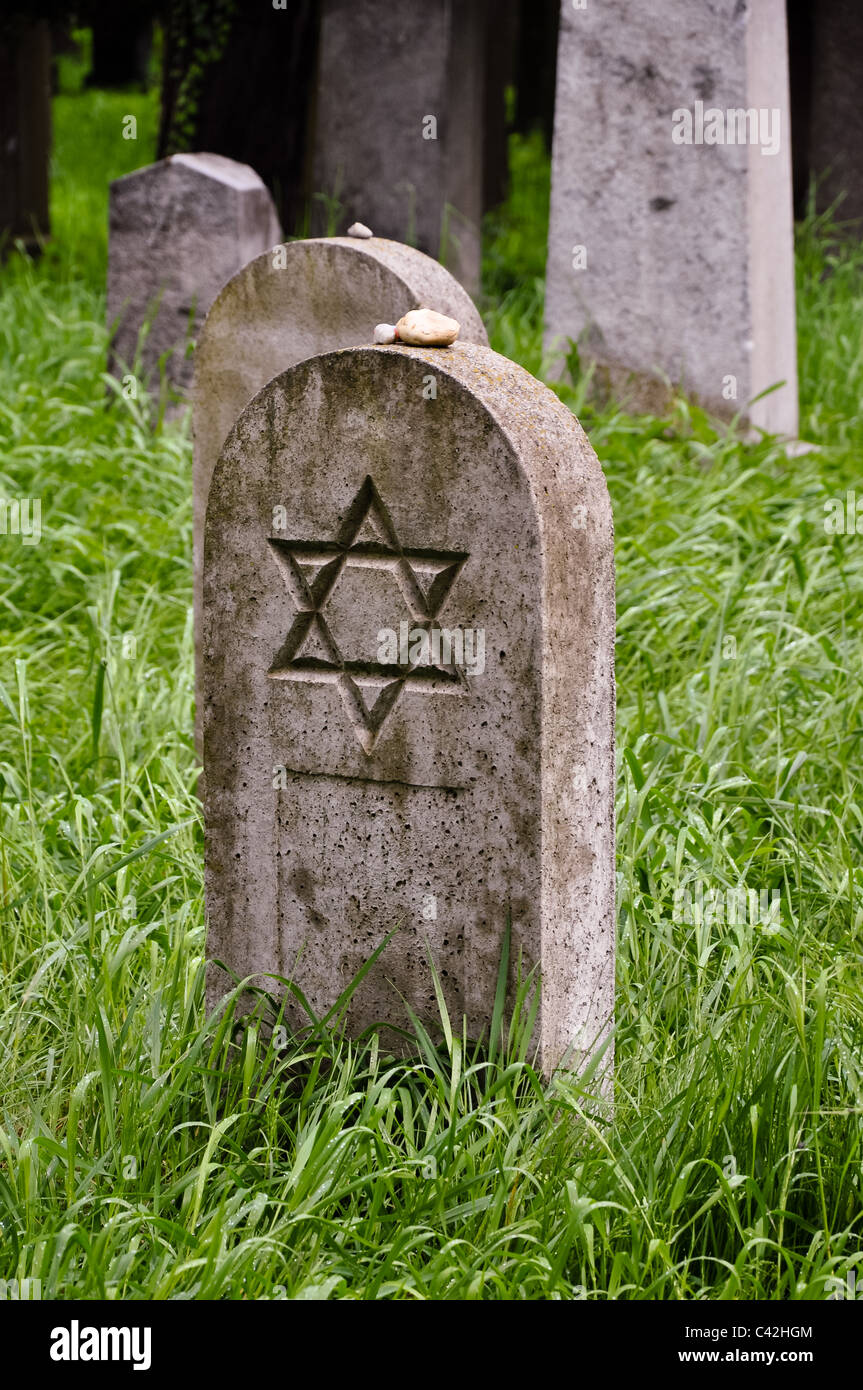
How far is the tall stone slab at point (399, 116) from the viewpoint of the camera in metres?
7.10

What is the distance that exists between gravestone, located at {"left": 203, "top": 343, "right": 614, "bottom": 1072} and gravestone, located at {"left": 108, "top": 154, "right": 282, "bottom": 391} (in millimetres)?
3642

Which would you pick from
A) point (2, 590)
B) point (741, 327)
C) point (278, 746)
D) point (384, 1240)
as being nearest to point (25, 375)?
point (2, 590)

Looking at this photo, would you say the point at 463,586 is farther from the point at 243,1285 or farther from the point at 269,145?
the point at 269,145

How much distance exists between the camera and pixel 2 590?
4426mm

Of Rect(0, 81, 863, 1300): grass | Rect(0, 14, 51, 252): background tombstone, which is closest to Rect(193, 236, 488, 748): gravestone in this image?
Rect(0, 81, 863, 1300): grass

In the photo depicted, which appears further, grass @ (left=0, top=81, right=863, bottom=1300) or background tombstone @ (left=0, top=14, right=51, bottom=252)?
background tombstone @ (left=0, top=14, right=51, bottom=252)

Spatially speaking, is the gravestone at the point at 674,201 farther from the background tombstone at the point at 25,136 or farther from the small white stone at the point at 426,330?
the background tombstone at the point at 25,136

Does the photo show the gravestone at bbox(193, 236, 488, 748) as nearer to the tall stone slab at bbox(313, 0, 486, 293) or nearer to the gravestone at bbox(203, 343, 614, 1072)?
the gravestone at bbox(203, 343, 614, 1072)

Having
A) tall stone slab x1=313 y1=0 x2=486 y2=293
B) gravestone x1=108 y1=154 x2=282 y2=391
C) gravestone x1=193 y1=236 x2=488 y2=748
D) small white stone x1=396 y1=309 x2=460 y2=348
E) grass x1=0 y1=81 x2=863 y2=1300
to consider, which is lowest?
grass x1=0 y1=81 x2=863 y2=1300

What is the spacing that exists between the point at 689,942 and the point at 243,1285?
111cm

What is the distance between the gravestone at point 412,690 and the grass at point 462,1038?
0.15m

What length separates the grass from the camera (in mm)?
1933

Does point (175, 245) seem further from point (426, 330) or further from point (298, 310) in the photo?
point (426, 330)

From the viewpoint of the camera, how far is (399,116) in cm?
719
